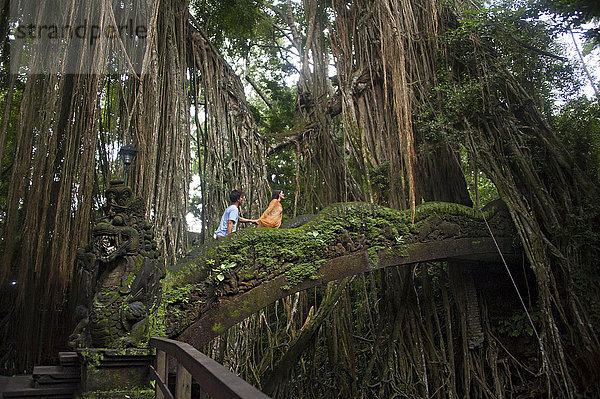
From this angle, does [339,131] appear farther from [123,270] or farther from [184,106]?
[123,270]

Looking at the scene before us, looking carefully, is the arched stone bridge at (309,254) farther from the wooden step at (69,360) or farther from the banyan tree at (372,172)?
the wooden step at (69,360)

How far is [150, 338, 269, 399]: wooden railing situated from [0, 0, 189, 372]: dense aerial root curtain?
2.12 m

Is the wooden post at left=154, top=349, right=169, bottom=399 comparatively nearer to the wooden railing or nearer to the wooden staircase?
the wooden railing

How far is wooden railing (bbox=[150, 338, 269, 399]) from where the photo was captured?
2.96 ft

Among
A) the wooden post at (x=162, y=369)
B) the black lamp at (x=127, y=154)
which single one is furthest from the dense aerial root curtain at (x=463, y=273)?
the wooden post at (x=162, y=369)

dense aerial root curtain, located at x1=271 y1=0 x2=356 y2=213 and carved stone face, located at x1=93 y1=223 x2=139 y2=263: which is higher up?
dense aerial root curtain, located at x1=271 y1=0 x2=356 y2=213

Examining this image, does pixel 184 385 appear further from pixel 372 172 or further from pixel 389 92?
pixel 389 92

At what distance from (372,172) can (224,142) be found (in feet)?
5.68

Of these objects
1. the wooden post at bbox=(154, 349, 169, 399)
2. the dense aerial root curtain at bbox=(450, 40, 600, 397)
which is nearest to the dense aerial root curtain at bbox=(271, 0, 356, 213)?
the dense aerial root curtain at bbox=(450, 40, 600, 397)

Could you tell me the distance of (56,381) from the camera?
11.0 ft

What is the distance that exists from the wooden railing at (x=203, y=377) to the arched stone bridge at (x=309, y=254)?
1.32 m

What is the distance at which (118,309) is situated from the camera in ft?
10.2

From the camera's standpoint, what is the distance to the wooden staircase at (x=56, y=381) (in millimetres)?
→ 3293

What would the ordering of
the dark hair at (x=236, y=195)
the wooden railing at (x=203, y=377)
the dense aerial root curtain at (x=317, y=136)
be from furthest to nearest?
the dense aerial root curtain at (x=317, y=136) < the dark hair at (x=236, y=195) < the wooden railing at (x=203, y=377)
